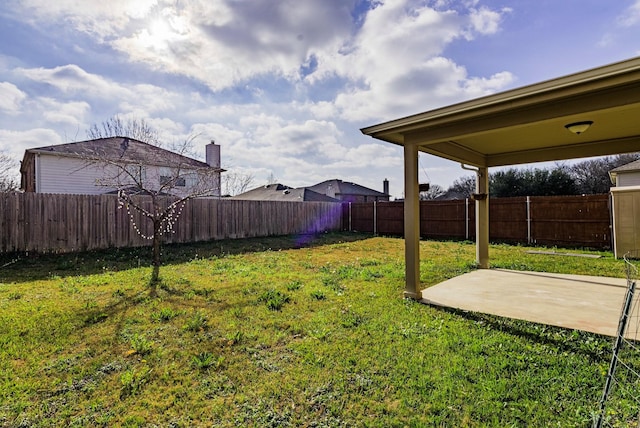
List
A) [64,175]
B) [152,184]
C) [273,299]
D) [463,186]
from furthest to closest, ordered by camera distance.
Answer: [463,186], [64,175], [152,184], [273,299]

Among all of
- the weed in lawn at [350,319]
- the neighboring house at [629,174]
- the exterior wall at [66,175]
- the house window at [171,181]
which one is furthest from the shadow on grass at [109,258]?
the neighboring house at [629,174]

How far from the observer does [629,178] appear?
15523 millimetres

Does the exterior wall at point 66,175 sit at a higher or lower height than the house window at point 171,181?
higher

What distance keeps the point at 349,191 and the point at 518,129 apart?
89.4 feet

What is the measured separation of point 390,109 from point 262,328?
26.1 feet

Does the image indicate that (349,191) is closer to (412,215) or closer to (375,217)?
(375,217)

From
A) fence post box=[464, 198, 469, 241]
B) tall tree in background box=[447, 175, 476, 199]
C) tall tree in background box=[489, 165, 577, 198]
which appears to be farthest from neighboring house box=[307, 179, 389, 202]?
fence post box=[464, 198, 469, 241]

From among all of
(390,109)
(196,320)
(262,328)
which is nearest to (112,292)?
(196,320)

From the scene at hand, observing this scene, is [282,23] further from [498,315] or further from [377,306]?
[498,315]

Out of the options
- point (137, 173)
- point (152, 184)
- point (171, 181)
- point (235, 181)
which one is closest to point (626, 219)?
point (171, 181)

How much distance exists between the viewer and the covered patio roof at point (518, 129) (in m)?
3.06

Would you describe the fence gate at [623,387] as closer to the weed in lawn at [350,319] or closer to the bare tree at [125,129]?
the weed in lawn at [350,319]

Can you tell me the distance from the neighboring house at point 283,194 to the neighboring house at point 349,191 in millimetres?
3117

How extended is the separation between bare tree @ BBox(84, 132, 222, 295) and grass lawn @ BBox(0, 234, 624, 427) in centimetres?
147
